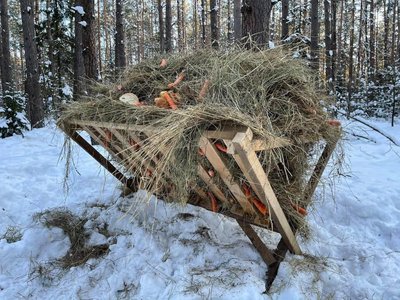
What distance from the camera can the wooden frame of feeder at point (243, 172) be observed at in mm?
1968

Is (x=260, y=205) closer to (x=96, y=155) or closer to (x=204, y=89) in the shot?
(x=204, y=89)

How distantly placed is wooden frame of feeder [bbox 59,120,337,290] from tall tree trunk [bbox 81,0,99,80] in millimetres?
4209

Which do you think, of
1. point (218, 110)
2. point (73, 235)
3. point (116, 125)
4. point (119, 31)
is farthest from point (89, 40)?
point (218, 110)

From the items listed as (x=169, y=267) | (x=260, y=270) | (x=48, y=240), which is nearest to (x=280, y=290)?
(x=260, y=270)

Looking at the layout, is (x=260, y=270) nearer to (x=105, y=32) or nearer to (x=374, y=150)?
(x=374, y=150)

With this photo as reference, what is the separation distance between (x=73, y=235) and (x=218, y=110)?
226cm

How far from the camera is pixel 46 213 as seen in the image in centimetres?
394

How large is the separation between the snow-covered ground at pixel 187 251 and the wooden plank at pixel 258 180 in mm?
312

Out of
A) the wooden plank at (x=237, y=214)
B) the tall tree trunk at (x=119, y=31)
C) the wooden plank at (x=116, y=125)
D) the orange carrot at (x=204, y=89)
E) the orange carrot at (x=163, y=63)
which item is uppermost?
the tall tree trunk at (x=119, y=31)

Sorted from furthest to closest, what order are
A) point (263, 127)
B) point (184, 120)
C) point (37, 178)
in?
point (37, 178), point (263, 127), point (184, 120)

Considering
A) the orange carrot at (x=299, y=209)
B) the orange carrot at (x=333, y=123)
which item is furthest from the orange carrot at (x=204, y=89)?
the orange carrot at (x=299, y=209)

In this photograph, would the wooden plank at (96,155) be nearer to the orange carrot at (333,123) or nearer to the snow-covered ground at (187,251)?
the snow-covered ground at (187,251)

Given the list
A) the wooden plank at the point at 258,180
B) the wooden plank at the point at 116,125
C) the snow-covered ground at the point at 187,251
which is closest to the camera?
the wooden plank at the point at 258,180

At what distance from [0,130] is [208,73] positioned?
792 centimetres
